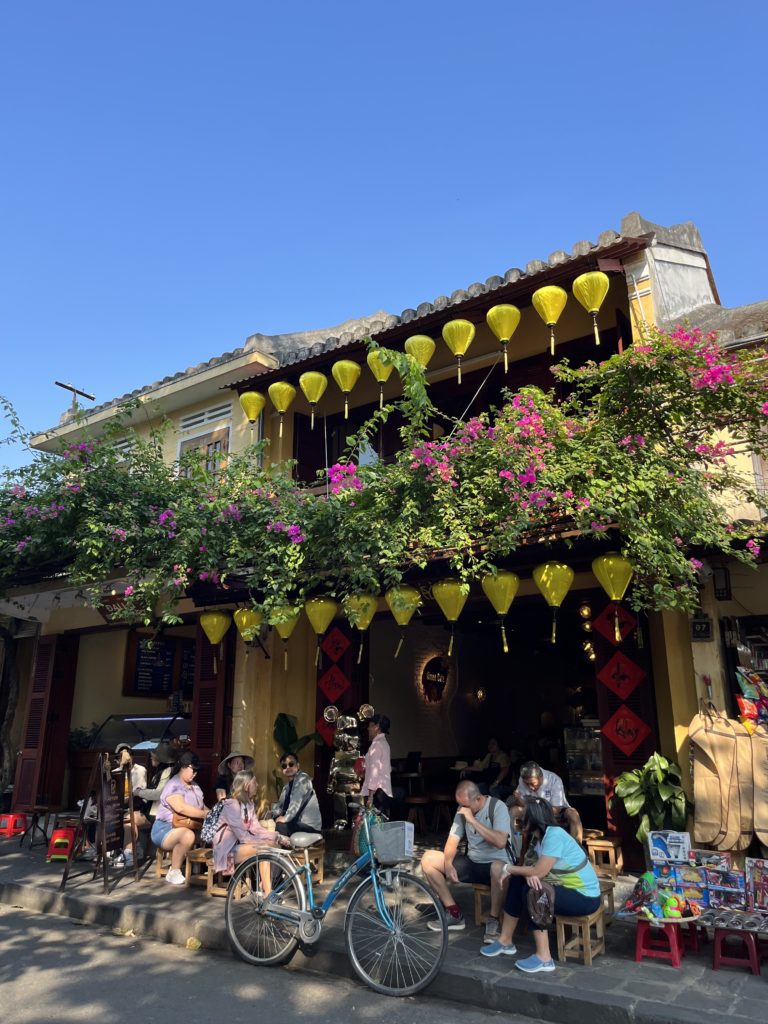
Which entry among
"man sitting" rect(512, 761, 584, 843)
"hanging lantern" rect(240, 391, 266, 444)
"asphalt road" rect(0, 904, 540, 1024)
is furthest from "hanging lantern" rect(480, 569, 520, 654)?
"hanging lantern" rect(240, 391, 266, 444)

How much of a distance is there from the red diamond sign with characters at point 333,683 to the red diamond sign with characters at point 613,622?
13.3 feet

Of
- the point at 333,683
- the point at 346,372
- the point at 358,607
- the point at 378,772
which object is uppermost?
the point at 346,372

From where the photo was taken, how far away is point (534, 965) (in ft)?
17.8

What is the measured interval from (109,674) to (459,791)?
10167mm

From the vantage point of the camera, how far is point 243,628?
9031mm

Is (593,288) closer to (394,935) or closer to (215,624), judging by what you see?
(215,624)

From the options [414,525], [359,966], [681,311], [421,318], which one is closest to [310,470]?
[421,318]

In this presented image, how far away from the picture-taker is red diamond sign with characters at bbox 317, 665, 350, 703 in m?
11.2

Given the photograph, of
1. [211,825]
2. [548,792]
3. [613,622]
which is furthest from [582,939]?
[211,825]

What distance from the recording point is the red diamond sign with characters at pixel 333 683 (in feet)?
36.6

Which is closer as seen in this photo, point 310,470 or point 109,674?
point 310,470

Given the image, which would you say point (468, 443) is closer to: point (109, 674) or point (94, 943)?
point (94, 943)

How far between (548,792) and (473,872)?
139cm

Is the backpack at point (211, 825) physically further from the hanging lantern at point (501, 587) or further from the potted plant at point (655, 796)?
the potted plant at point (655, 796)
